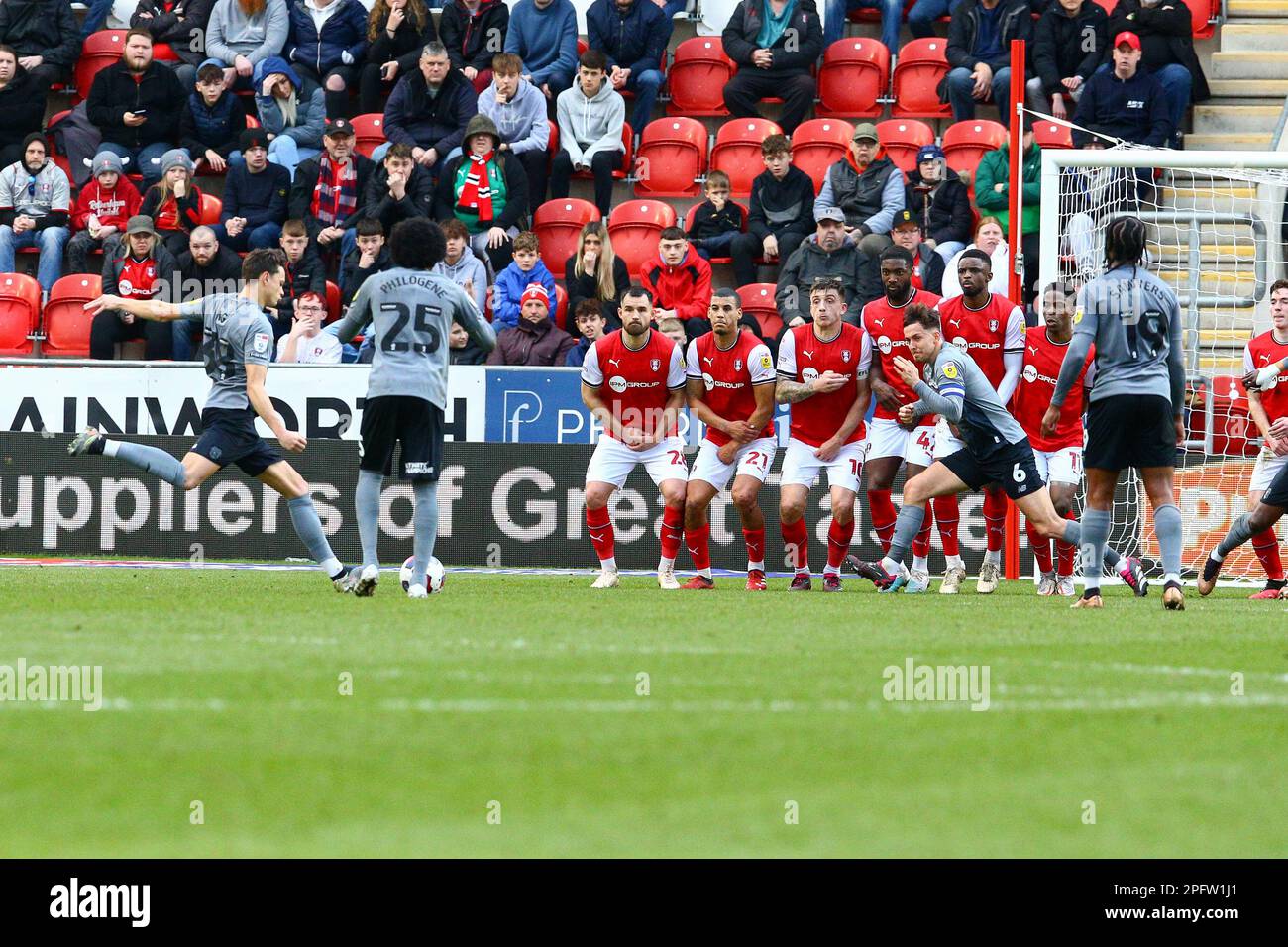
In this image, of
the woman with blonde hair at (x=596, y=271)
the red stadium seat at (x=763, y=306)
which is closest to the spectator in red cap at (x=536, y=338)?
the woman with blonde hair at (x=596, y=271)

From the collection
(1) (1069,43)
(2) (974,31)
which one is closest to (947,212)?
(1) (1069,43)

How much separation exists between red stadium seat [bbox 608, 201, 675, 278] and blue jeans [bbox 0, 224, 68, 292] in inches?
222

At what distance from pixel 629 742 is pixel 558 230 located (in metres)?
13.7

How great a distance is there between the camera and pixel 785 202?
16.8m

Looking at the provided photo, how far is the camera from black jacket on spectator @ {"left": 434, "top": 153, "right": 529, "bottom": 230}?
17.0 metres

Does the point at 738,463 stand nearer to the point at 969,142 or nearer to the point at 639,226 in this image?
the point at 639,226

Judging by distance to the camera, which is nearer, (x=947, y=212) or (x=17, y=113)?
(x=947, y=212)

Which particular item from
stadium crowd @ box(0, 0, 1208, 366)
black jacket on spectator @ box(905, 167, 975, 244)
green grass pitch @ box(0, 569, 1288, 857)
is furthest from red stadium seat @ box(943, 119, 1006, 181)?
green grass pitch @ box(0, 569, 1288, 857)

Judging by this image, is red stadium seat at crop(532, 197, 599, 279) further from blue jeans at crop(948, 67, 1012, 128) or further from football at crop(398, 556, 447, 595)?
football at crop(398, 556, 447, 595)

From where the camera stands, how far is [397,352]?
9.48m

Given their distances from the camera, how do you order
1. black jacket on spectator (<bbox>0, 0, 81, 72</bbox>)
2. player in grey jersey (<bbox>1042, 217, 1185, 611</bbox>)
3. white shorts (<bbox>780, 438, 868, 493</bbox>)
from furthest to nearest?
1. black jacket on spectator (<bbox>0, 0, 81, 72</bbox>)
2. white shorts (<bbox>780, 438, 868, 493</bbox>)
3. player in grey jersey (<bbox>1042, 217, 1185, 611</bbox>)

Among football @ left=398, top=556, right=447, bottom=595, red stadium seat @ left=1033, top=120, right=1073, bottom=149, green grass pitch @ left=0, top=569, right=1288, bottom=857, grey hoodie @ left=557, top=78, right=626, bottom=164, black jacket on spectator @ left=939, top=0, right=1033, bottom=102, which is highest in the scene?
black jacket on spectator @ left=939, top=0, right=1033, bottom=102

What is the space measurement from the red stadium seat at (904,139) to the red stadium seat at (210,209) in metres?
6.78
